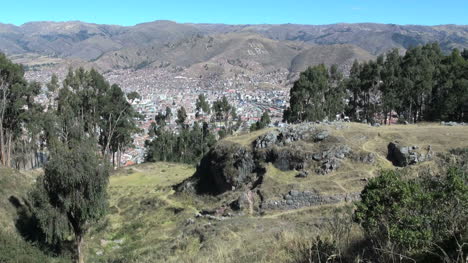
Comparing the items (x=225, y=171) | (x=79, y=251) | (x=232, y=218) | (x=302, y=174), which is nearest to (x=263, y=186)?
(x=302, y=174)

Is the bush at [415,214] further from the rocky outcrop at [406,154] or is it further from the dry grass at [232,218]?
the rocky outcrop at [406,154]

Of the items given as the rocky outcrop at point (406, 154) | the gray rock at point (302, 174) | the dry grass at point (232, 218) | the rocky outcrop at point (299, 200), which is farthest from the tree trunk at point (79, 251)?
the rocky outcrop at point (406, 154)

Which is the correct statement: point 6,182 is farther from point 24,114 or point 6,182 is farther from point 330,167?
point 330,167

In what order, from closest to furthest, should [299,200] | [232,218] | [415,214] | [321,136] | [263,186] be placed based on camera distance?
1. [415,214]
2. [232,218]
3. [299,200]
4. [263,186]
5. [321,136]

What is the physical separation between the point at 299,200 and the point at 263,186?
3.33m

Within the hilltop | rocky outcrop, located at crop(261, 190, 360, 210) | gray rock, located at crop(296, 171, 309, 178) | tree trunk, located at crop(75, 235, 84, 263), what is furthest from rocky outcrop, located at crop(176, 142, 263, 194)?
tree trunk, located at crop(75, 235, 84, 263)

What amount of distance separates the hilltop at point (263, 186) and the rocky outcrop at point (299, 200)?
69mm

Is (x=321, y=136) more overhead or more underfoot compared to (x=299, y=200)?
more overhead

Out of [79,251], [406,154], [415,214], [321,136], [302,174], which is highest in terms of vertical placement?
[415,214]

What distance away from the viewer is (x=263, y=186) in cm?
3098

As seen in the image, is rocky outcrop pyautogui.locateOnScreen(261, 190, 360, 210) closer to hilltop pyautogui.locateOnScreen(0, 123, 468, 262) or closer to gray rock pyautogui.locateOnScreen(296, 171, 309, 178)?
hilltop pyautogui.locateOnScreen(0, 123, 468, 262)

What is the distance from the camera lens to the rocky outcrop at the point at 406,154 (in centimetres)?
2981

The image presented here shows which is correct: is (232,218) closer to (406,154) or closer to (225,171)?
(225,171)

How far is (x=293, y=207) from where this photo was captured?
28781 mm
